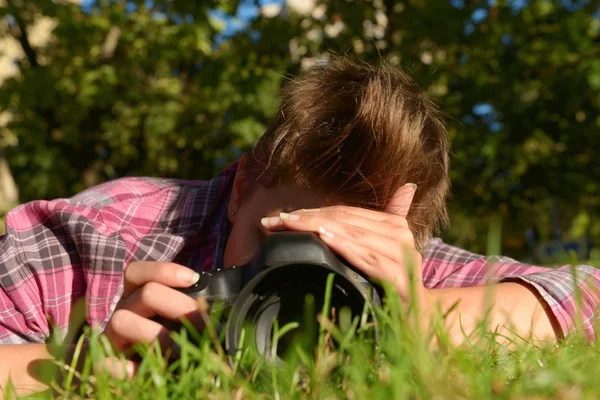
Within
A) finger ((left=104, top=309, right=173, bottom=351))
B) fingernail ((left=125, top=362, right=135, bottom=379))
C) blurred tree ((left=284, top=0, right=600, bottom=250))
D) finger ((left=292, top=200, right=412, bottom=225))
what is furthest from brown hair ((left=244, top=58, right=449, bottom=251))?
blurred tree ((left=284, top=0, right=600, bottom=250))

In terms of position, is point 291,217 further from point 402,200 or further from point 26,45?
point 26,45

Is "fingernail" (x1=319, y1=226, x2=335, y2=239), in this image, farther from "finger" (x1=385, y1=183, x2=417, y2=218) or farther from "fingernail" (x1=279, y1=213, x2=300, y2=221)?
"finger" (x1=385, y1=183, x2=417, y2=218)

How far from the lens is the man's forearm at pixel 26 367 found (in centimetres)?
118

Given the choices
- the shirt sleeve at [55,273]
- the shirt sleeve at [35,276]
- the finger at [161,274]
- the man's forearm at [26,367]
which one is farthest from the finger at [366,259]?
the shirt sleeve at [35,276]

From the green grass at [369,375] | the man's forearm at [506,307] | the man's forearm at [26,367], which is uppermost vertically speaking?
the green grass at [369,375]

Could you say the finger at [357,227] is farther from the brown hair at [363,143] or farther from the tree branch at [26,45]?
the tree branch at [26,45]

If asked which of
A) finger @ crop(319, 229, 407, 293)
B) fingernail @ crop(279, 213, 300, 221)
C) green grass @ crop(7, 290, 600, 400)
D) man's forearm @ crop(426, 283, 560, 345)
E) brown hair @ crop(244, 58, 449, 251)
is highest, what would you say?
brown hair @ crop(244, 58, 449, 251)

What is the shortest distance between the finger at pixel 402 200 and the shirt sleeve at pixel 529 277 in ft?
0.86

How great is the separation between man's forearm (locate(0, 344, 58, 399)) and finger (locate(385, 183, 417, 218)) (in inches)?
32.0

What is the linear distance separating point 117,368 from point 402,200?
2.87ft

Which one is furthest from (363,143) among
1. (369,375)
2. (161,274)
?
(369,375)

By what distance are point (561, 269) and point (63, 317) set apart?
1294 millimetres

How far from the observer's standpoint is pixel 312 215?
130 cm

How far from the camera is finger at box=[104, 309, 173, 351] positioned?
1.13 m
